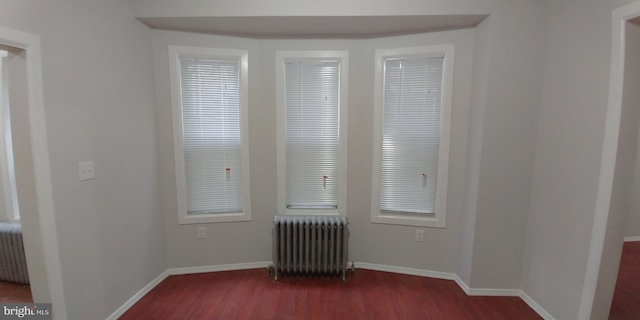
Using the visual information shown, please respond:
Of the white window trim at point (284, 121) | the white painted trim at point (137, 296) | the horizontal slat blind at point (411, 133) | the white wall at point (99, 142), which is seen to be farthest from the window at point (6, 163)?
the horizontal slat blind at point (411, 133)

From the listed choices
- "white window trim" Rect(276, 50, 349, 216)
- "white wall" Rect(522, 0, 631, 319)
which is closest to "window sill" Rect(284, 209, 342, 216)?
"white window trim" Rect(276, 50, 349, 216)

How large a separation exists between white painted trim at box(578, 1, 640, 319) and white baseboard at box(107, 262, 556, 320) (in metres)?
0.55

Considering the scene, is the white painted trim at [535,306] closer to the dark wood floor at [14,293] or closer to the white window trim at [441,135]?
the white window trim at [441,135]

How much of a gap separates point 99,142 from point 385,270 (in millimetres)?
2810

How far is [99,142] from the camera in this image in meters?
1.79

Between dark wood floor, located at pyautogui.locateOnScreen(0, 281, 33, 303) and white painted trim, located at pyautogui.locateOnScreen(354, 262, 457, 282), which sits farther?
white painted trim, located at pyautogui.locateOnScreen(354, 262, 457, 282)

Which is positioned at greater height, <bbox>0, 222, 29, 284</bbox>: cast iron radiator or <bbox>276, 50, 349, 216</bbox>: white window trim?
<bbox>276, 50, 349, 216</bbox>: white window trim

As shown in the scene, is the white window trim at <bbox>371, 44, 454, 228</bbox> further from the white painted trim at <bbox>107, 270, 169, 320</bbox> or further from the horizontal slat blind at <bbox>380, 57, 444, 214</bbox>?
→ the white painted trim at <bbox>107, 270, 169, 320</bbox>

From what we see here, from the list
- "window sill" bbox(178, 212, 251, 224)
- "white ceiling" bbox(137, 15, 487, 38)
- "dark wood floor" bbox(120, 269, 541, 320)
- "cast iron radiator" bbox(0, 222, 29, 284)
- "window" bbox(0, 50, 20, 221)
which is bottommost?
"dark wood floor" bbox(120, 269, 541, 320)

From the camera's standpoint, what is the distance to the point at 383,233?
2.54 m

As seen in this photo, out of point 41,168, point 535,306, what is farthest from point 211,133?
point 535,306

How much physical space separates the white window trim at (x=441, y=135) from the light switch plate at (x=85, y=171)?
2.33m

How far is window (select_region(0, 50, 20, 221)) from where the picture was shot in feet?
7.09

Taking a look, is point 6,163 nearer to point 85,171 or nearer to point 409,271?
point 85,171
